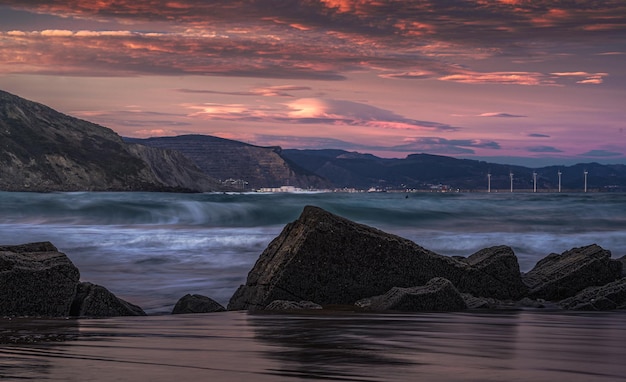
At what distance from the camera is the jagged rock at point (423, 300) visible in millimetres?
9523

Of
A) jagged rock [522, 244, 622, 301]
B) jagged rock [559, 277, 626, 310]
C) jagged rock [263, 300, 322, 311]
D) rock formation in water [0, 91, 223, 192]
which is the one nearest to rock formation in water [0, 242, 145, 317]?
jagged rock [263, 300, 322, 311]

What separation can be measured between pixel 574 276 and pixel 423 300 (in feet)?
10.6

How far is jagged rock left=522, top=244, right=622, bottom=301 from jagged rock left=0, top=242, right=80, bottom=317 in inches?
235

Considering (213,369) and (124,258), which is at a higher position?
(213,369)

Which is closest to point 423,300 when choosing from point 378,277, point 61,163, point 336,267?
point 378,277

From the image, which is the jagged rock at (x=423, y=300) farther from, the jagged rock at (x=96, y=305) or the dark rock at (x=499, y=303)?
the jagged rock at (x=96, y=305)

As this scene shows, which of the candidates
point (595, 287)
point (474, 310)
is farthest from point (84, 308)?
point (595, 287)

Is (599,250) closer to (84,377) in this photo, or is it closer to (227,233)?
(84,377)

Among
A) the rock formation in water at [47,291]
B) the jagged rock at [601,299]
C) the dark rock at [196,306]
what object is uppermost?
the rock formation in water at [47,291]

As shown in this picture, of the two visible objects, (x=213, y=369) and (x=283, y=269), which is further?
(x=283, y=269)

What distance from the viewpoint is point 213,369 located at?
4.68 meters

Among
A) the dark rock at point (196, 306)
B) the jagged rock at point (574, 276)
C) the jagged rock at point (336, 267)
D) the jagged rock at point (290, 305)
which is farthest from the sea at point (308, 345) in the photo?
the jagged rock at point (574, 276)

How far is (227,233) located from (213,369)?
27.5 metres

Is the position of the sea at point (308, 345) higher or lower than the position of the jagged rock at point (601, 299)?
higher
